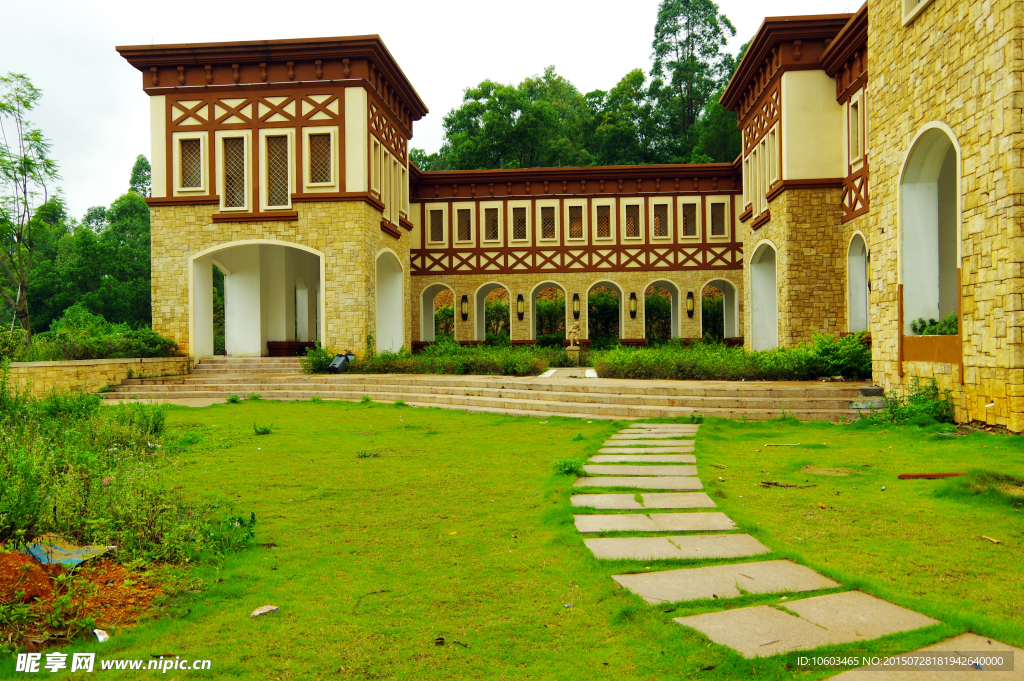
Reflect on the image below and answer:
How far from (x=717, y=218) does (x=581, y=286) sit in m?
6.19

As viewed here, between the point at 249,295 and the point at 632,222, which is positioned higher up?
the point at 632,222

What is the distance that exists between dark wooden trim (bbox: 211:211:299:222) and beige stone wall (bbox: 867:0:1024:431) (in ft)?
48.9

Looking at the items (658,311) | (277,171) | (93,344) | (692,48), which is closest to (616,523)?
(93,344)

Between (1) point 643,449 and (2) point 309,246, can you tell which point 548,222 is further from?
(1) point 643,449

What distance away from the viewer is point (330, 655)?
104 inches

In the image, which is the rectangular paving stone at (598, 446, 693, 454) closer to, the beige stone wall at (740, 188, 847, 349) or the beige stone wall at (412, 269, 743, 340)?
the beige stone wall at (740, 188, 847, 349)

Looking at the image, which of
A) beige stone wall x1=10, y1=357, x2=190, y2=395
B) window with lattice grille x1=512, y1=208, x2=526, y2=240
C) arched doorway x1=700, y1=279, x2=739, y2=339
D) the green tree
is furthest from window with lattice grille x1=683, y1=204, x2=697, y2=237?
the green tree

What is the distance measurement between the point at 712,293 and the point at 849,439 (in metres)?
30.1

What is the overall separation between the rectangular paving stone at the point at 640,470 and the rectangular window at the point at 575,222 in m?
21.8

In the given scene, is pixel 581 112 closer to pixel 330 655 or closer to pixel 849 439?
pixel 849 439

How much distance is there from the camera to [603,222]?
2755cm

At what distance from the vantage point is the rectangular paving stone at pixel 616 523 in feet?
14.1

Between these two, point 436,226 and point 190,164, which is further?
point 436,226

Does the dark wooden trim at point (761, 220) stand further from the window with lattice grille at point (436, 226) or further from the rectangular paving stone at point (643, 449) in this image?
the rectangular paving stone at point (643, 449)
